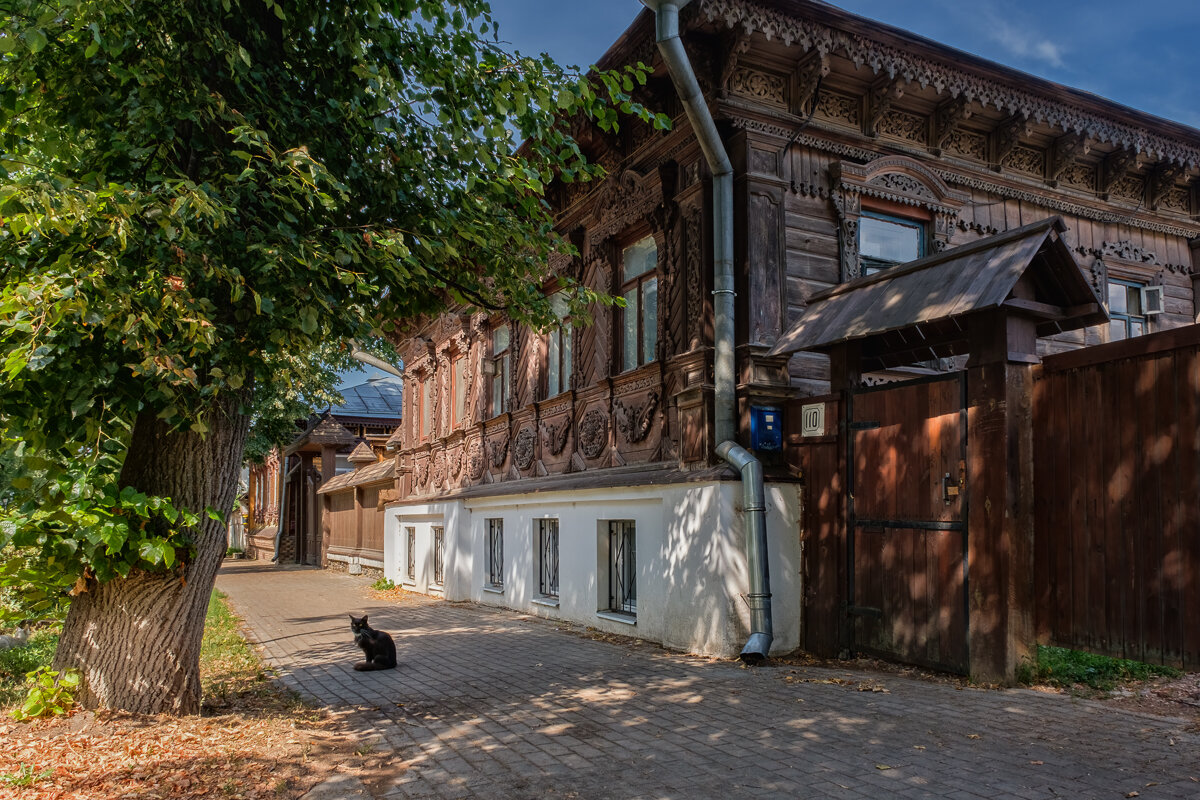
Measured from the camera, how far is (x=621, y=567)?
35.5 ft

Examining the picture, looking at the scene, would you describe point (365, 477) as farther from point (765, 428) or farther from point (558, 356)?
point (765, 428)

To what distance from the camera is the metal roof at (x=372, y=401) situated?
36312mm

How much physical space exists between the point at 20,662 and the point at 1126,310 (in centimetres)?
1384

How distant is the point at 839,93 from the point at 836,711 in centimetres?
689

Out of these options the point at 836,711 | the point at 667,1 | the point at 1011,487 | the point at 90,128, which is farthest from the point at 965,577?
the point at 90,128

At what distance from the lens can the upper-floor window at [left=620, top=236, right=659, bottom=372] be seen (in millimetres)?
10977

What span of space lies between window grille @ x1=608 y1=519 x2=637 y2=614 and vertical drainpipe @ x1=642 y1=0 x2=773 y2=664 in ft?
8.14

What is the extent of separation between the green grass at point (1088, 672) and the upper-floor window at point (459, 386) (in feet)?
40.1

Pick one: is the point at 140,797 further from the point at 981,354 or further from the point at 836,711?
the point at 981,354

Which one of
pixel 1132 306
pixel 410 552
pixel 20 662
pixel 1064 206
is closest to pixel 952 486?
pixel 1064 206

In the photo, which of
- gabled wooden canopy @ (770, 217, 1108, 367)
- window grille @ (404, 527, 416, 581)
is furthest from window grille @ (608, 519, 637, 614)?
window grille @ (404, 527, 416, 581)

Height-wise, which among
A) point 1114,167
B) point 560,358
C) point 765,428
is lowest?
point 765,428

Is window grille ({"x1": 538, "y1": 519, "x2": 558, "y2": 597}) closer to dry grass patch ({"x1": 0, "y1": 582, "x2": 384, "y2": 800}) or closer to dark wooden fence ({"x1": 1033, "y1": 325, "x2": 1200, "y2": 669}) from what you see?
dry grass patch ({"x1": 0, "y1": 582, "x2": 384, "y2": 800})

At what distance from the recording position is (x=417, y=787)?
4.71 m
